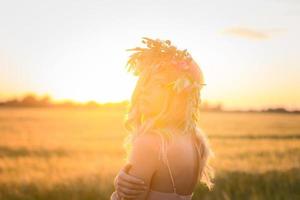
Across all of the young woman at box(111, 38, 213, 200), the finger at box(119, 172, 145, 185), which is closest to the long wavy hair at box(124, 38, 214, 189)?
the young woman at box(111, 38, 213, 200)

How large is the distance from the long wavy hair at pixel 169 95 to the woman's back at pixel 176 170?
1.4 inches

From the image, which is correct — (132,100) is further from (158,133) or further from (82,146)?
(82,146)

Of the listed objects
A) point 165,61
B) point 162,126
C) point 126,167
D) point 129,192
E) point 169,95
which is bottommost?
point 129,192

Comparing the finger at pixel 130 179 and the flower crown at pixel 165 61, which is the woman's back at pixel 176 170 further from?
the flower crown at pixel 165 61

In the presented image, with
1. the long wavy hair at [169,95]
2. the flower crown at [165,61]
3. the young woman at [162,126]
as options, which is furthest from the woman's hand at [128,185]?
the flower crown at [165,61]

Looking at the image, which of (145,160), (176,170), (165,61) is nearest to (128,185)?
(145,160)

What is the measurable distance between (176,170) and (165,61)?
52 cm

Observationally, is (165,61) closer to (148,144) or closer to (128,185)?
(148,144)

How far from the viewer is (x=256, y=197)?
949cm

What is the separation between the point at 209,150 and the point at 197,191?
21.9 feet

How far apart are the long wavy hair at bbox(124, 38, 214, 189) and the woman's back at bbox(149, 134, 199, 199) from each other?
0.12ft

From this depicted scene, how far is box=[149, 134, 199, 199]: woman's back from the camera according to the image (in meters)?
2.77

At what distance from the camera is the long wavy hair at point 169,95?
281cm

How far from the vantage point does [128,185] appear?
2705mm
